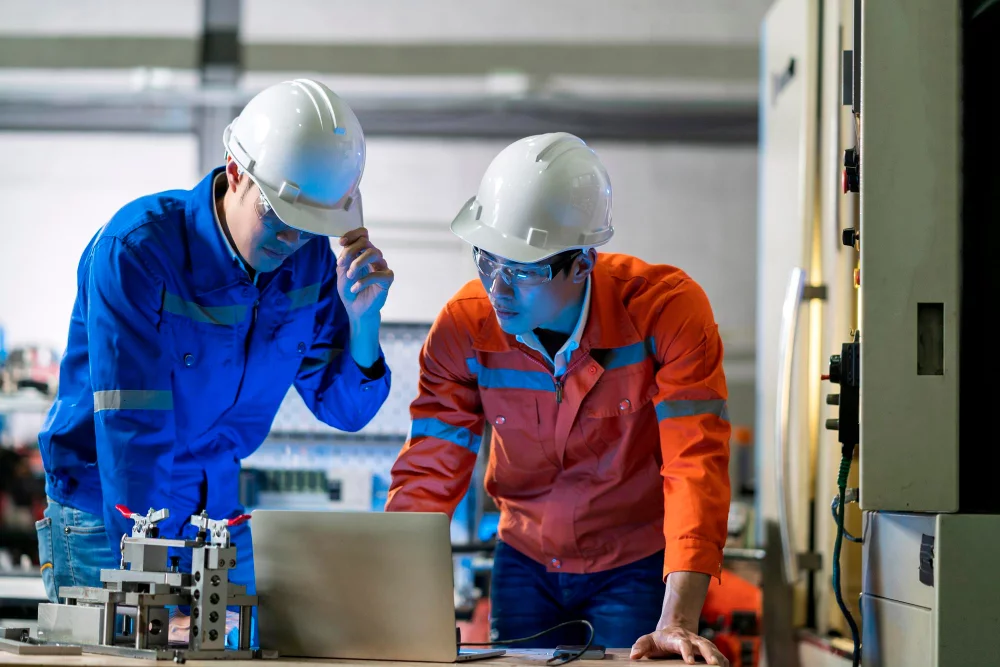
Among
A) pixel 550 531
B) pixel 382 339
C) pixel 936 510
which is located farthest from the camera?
pixel 382 339

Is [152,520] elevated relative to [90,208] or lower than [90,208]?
lower

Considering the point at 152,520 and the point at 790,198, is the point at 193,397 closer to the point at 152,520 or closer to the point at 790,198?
the point at 152,520

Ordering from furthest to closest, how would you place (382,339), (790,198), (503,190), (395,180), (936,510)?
(395,180)
(382,339)
(790,198)
(503,190)
(936,510)

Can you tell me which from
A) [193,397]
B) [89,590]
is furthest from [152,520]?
[193,397]

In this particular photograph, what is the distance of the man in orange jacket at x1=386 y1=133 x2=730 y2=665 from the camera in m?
1.95

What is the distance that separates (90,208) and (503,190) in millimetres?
5018

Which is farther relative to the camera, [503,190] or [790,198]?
[790,198]

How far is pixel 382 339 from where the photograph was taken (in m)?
3.77

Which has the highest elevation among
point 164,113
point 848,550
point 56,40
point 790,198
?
point 56,40

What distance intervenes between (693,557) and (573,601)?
1.36 ft

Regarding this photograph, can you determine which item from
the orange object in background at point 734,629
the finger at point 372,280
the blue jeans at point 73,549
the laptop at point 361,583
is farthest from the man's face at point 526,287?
the orange object in background at point 734,629

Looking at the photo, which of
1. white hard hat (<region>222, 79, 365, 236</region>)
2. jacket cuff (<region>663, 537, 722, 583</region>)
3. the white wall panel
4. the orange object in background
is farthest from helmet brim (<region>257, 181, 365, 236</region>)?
the white wall panel

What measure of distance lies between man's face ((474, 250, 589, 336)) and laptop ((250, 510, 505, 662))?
1.66ft

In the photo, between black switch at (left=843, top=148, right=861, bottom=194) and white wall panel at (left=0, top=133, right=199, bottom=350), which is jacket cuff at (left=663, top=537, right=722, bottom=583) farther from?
white wall panel at (left=0, top=133, right=199, bottom=350)
